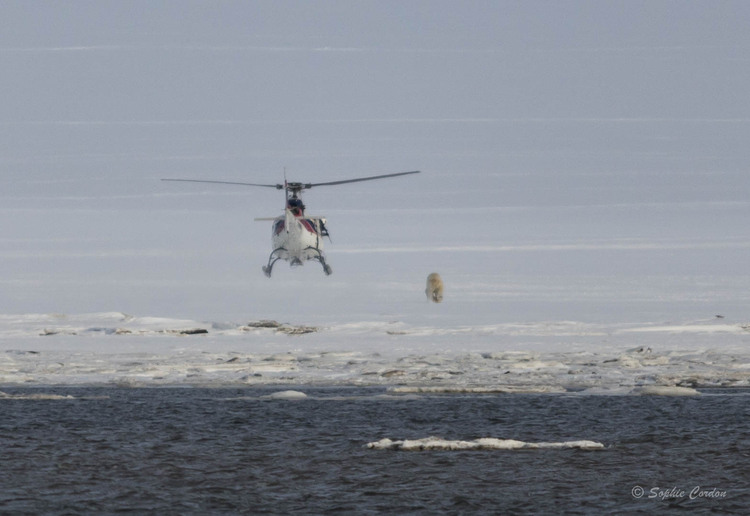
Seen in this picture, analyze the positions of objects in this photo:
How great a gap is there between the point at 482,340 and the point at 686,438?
32634 millimetres

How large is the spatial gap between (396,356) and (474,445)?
27.6 meters

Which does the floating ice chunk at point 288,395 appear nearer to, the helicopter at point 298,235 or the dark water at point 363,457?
the dark water at point 363,457

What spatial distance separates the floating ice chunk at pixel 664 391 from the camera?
39125 mm

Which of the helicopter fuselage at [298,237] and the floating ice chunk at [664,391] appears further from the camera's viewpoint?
the helicopter fuselage at [298,237]

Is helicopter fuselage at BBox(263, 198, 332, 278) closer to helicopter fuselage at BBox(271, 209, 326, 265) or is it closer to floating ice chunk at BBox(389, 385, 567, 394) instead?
helicopter fuselage at BBox(271, 209, 326, 265)

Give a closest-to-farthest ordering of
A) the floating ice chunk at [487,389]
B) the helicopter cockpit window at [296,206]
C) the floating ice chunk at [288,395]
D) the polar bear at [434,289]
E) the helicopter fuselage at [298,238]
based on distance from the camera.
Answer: the floating ice chunk at [288,395] → the floating ice chunk at [487,389] → the helicopter fuselage at [298,238] → the helicopter cockpit window at [296,206] → the polar bear at [434,289]

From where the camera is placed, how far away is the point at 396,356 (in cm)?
5484

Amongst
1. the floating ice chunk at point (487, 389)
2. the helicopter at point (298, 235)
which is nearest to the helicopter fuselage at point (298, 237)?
the helicopter at point (298, 235)

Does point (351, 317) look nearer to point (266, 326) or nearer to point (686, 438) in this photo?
point (266, 326)

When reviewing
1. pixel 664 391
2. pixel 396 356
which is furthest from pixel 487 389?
pixel 396 356

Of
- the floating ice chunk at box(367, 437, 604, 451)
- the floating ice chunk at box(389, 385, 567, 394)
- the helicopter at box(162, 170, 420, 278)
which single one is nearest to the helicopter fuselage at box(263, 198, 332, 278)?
the helicopter at box(162, 170, 420, 278)

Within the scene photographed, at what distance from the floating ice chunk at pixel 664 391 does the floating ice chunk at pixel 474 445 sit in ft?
39.9

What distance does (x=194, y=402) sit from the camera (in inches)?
1570

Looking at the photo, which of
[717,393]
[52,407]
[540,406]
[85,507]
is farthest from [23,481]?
[717,393]
